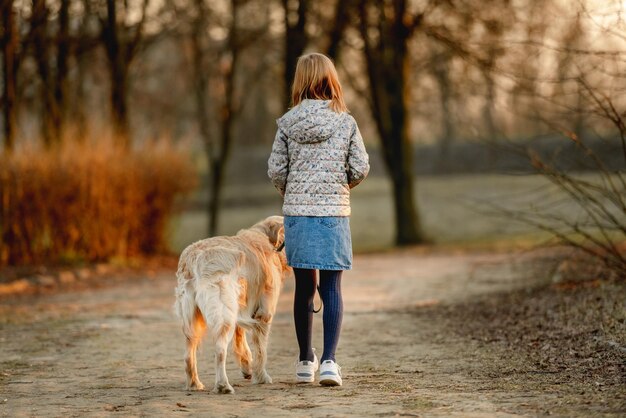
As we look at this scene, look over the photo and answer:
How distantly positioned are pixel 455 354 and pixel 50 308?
580 centimetres

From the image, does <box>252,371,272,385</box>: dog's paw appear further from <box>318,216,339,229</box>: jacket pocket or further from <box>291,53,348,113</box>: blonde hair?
<box>291,53,348,113</box>: blonde hair

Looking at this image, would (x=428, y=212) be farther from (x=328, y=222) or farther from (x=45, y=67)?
(x=328, y=222)

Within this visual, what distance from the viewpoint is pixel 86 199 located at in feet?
53.9

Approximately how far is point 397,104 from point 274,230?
1703cm

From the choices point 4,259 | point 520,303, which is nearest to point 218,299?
point 520,303

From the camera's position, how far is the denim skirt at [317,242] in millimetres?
6090

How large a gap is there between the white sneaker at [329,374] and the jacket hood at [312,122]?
1.43 metres

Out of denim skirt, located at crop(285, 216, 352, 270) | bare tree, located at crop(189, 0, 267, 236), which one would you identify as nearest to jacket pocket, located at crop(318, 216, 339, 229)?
denim skirt, located at crop(285, 216, 352, 270)

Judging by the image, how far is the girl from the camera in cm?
610

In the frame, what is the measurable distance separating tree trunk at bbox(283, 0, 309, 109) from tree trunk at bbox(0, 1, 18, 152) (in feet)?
22.6

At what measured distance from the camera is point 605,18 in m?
8.20

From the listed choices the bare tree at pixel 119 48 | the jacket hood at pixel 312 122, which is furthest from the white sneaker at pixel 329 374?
the bare tree at pixel 119 48

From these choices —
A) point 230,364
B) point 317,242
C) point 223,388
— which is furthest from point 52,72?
point 223,388

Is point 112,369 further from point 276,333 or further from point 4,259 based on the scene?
point 4,259
